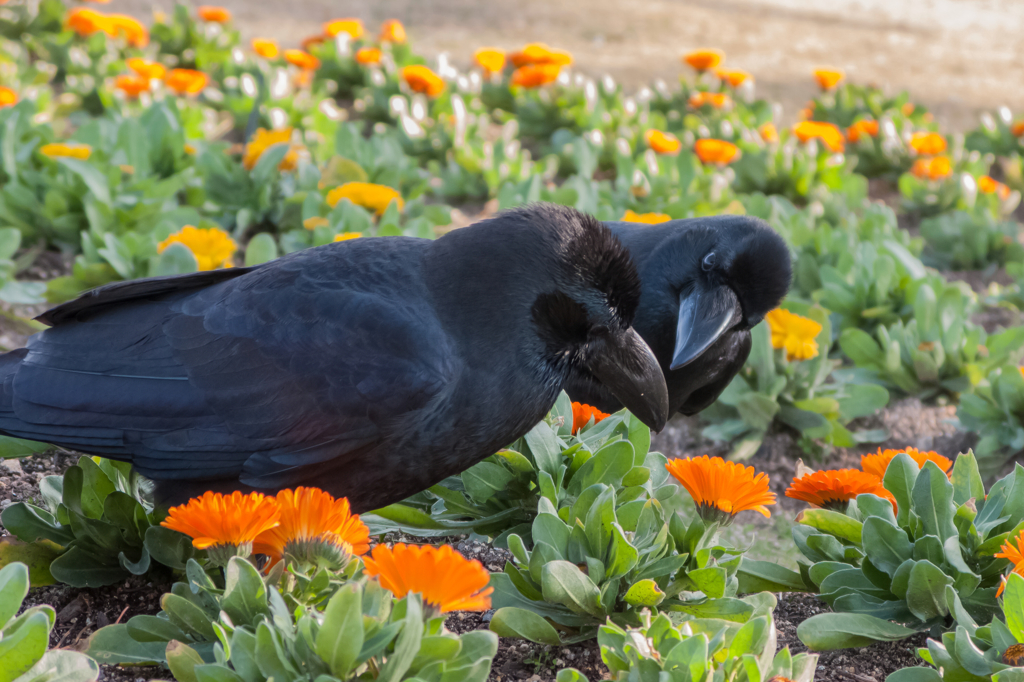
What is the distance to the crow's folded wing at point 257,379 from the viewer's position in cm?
212

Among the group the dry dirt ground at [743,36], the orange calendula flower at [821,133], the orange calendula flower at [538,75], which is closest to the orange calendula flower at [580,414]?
the orange calendula flower at [821,133]

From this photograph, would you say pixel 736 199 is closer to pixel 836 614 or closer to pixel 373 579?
pixel 836 614

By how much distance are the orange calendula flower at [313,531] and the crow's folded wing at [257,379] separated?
1.04ft

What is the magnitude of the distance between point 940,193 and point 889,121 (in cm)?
104

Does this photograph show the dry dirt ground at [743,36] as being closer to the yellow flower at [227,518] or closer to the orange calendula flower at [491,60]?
the orange calendula flower at [491,60]

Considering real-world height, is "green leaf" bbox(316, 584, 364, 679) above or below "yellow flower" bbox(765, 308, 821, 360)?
above

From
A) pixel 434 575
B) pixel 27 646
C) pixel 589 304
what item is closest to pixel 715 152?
pixel 589 304

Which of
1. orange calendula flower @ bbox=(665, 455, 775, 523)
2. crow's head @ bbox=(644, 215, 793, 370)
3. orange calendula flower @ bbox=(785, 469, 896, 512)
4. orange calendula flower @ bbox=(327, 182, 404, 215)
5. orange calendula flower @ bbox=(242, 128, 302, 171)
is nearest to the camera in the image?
orange calendula flower @ bbox=(665, 455, 775, 523)

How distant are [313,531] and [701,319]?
143 cm

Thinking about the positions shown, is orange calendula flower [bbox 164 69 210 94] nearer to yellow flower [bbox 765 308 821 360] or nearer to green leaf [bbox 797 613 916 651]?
yellow flower [bbox 765 308 821 360]

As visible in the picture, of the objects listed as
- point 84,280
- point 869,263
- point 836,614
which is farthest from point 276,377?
point 869,263

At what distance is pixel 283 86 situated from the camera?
603 cm

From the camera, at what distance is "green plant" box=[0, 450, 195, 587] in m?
2.28

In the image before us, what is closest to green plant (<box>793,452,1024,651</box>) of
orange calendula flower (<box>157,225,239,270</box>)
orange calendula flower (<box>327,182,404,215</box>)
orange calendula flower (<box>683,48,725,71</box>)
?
orange calendula flower (<box>157,225,239,270</box>)
